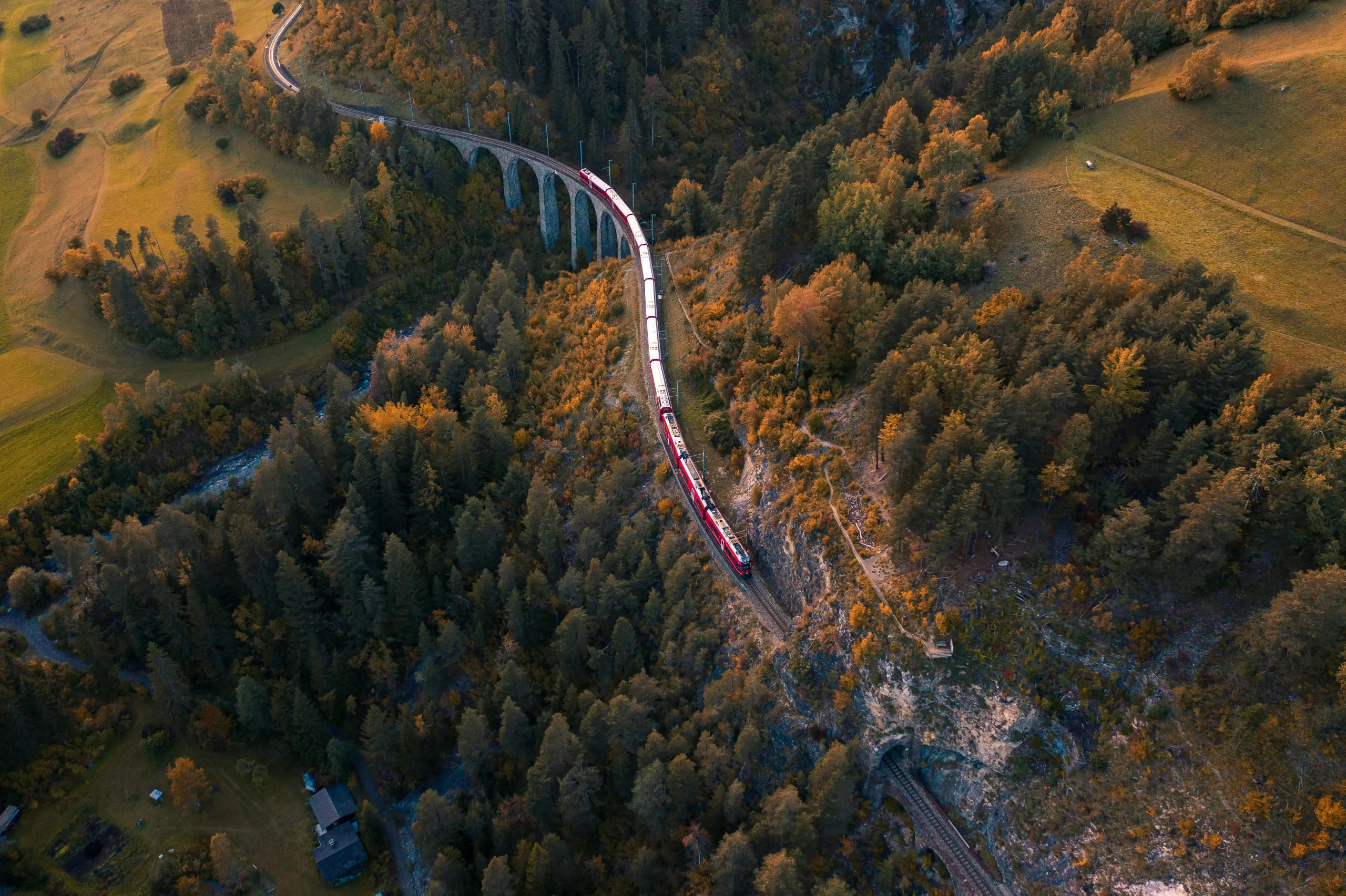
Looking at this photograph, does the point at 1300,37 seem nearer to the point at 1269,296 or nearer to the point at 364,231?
the point at 1269,296

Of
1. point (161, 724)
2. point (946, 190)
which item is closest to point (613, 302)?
point (946, 190)

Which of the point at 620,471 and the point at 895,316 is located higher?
the point at 895,316

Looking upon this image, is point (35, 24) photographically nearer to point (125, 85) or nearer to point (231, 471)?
point (125, 85)

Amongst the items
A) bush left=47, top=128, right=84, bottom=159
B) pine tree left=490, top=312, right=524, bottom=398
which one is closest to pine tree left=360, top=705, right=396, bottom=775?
pine tree left=490, top=312, right=524, bottom=398

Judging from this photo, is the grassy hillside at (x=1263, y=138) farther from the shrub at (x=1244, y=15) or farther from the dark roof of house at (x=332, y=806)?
the dark roof of house at (x=332, y=806)

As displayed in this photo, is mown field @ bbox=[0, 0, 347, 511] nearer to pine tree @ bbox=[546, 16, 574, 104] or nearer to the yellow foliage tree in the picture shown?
pine tree @ bbox=[546, 16, 574, 104]
